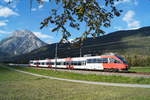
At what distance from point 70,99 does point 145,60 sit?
91788 millimetres

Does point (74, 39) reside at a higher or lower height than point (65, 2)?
lower

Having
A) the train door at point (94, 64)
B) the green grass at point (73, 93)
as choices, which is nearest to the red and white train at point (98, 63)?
the train door at point (94, 64)

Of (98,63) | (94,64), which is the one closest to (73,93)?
(98,63)

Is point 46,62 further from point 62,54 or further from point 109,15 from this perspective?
point 62,54

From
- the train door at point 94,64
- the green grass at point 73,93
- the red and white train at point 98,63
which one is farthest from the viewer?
the train door at point 94,64

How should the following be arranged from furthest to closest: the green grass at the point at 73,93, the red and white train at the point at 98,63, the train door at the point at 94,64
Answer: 1. the train door at the point at 94,64
2. the red and white train at the point at 98,63
3. the green grass at the point at 73,93

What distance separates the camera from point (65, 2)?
5.04 meters

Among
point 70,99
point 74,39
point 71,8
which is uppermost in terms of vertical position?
point 71,8

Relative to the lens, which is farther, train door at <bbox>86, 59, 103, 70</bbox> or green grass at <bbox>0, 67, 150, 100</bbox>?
train door at <bbox>86, 59, 103, 70</bbox>

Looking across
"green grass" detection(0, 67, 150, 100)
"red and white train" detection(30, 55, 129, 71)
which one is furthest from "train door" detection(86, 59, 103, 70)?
"green grass" detection(0, 67, 150, 100)

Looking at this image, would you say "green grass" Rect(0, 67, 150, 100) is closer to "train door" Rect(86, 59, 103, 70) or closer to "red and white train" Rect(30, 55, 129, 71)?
"red and white train" Rect(30, 55, 129, 71)

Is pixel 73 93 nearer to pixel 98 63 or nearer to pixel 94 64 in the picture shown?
pixel 98 63

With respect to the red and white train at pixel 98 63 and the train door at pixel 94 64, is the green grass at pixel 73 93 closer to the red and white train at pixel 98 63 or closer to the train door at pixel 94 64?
the red and white train at pixel 98 63

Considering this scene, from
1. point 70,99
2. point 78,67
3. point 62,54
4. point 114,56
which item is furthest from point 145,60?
point 62,54
